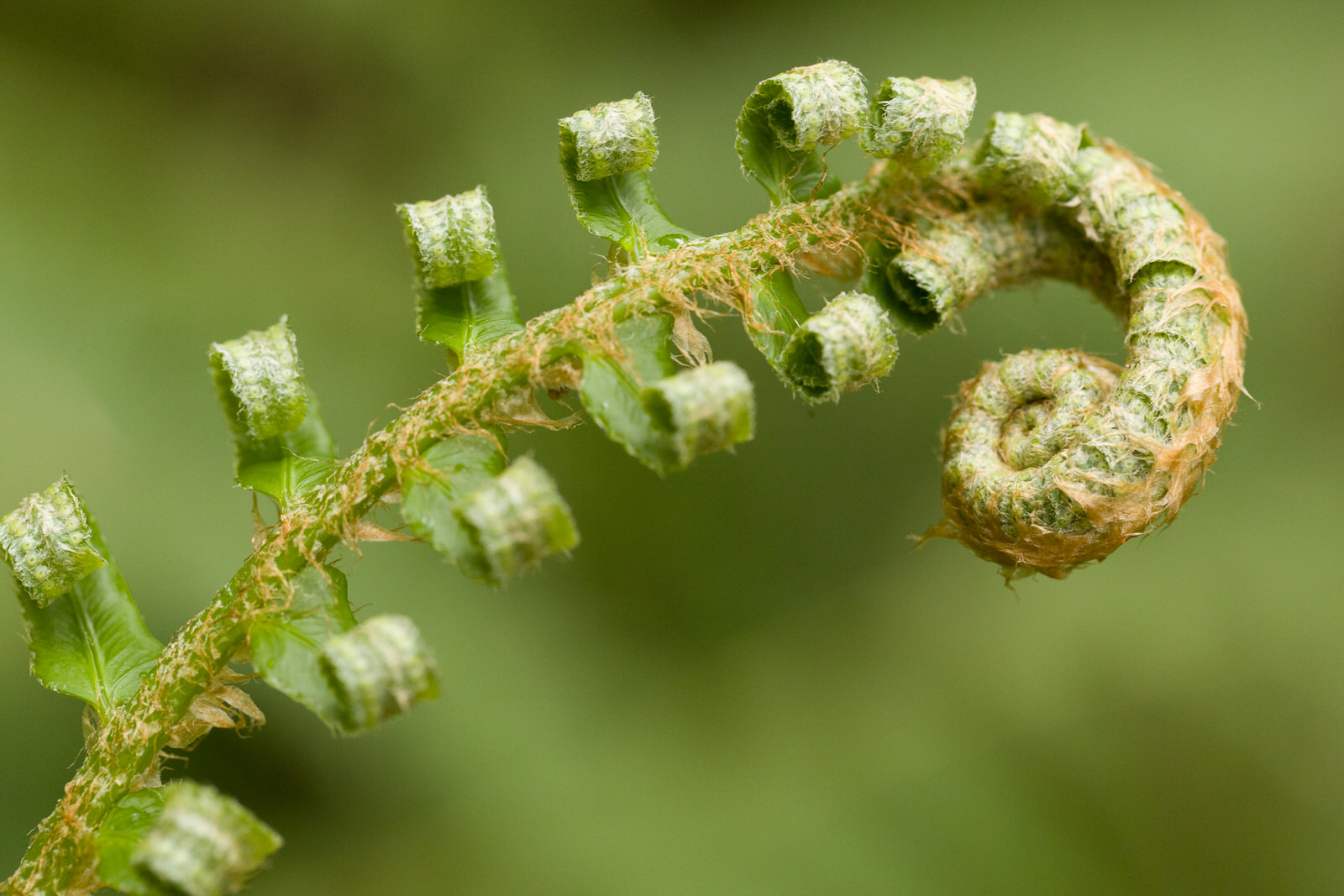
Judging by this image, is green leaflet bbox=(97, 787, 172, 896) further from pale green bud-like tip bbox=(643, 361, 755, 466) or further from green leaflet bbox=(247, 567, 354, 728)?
pale green bud-like tip bbox=(643, 361, 755, 466)

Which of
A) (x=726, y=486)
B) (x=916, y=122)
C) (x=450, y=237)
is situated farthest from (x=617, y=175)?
(x=726, y=486)

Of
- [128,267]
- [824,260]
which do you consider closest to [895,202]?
[824,260]

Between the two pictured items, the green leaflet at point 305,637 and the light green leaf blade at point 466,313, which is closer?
the green leaflet at point 305,637

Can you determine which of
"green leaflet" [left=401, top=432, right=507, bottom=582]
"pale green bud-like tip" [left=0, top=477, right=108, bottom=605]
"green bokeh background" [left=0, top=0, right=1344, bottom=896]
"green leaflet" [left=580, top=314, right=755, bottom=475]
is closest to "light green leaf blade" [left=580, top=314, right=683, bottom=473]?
"green leaflet" [left=580, top=314, right=755, bottom=475]

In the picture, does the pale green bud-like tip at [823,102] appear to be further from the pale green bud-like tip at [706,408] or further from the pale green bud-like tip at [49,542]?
the pale green bud-like tip at [49,542]

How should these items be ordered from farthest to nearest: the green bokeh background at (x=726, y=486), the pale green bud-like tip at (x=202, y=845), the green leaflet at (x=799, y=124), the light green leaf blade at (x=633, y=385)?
1. the green bokeh background at (x=726, y=486)
2. the green leaflet at (x=799, y=124)
3. the light green leaf blade at (x=633, y=385)
4. the pale green bud-like tip at (x=202, y=845)

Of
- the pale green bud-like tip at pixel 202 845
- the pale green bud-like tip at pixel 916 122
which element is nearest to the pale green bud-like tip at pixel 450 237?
the pale green bud-like tip at pixel 916 122

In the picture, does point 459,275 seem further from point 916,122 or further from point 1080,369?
point 1080,369

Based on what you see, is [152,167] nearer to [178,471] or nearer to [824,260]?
[178,471]

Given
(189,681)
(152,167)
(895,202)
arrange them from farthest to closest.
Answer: (152,167) < (895,202) < (189,681)
